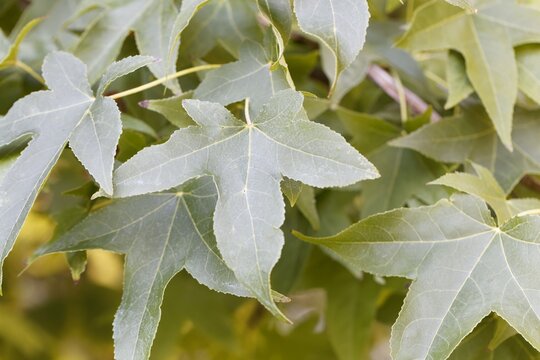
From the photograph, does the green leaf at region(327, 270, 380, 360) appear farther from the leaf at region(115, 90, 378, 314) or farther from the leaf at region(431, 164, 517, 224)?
the leaf at region(115, 90, 378, 314)

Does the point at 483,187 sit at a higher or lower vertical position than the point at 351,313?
higher

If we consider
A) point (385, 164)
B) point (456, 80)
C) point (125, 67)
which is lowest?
point (385, 164)

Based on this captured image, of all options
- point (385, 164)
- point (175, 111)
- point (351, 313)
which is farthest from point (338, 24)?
point (351, 313)

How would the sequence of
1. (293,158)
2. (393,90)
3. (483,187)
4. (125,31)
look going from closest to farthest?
1. (293,158)
2. (483,187)
3. (125,31)
4. (393,90)

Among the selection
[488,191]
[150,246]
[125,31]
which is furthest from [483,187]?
[125,31]

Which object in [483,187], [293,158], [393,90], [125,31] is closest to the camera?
[293,158]

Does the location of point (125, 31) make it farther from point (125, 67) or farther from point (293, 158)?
point (293, 158)

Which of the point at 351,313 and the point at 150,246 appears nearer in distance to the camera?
the point at 150,246

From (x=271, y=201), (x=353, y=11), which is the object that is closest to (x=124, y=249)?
A: (x=271, y=201)

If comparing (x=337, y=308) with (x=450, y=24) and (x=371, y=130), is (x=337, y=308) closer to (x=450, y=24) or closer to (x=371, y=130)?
(x=371, y=130)
